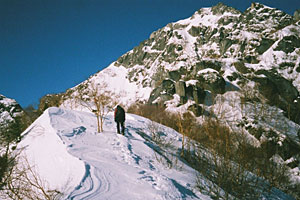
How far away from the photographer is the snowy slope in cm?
450

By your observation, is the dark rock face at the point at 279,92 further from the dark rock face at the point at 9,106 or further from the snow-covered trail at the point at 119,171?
the dark rock face at the point at 9,106

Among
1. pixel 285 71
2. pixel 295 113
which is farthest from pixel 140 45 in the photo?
pixel 295 113

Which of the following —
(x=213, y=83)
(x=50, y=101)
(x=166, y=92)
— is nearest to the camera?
Answer: (x=50, y=101)

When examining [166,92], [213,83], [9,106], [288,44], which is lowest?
[9,106]

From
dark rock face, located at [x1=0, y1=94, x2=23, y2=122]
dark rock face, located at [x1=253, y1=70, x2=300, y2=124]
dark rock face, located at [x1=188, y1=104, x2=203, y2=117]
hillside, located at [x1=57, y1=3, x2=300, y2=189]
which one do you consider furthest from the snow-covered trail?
dark rock face, located at [x1=253, y1=70, x2=300, y2=124]

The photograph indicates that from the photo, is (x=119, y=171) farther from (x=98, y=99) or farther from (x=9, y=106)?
(x=9, y=106)

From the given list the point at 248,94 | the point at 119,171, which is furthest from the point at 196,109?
the point at 119,171

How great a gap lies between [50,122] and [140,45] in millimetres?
87849

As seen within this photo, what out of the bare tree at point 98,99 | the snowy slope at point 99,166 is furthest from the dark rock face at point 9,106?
the snowy slope at point 99,166

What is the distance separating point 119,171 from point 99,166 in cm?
71

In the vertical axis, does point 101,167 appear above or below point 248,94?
below

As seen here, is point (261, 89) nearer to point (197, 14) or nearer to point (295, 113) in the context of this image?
point (295, 113)

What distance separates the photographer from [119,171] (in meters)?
5.51

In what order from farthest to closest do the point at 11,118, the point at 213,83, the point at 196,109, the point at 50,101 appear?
1. the point at 213,83
2. the point at 50,101
3. the point at 196,109
4. the point at 11,118
